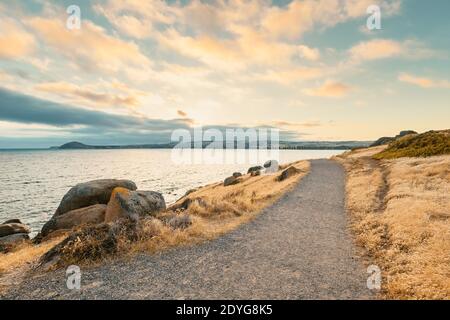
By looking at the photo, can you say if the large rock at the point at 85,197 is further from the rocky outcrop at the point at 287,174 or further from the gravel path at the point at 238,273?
the rocky outcrop at the point at 287,174

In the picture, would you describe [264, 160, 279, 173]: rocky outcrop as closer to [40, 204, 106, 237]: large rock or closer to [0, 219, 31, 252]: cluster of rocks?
[40, 204, 106, 237]: large rock

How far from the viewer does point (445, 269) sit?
326 inches

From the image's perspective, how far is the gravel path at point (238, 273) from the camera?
7.53 meters

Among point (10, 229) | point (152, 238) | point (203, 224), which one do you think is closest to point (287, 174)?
point (203, 224)

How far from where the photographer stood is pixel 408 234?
448 inches

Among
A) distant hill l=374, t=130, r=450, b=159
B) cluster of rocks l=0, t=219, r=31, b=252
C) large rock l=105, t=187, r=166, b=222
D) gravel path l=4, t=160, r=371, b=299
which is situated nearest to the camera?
gravel path l=4, t=160, r=371, b=299

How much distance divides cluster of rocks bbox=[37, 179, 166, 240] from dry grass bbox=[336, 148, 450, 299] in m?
9.95

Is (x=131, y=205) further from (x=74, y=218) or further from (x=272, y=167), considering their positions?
(x=272, y=167)

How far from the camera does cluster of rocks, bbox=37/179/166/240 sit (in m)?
15.2

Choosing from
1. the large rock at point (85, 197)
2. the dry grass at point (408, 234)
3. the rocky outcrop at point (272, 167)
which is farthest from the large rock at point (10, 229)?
the rocky outcrop at point (272, 167)

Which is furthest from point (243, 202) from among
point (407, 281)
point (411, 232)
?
point (407, 281)

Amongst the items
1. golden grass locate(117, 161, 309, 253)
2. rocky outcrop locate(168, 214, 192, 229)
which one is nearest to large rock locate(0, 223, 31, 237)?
golden grass locate(117, 161, 309, 253)
